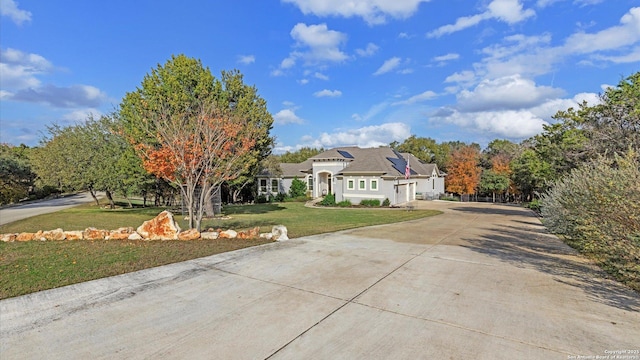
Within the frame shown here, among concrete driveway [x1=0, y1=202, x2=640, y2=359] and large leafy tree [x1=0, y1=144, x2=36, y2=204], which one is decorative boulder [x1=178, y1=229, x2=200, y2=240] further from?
large leafy tree [x1=0, y1=144, x2=36, y2=204]

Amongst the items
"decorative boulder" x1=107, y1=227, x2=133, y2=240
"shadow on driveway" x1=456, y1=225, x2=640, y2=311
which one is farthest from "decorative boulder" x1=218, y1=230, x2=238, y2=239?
"shadow on driveway" x1=456, y1=225, x2=640, y2=311

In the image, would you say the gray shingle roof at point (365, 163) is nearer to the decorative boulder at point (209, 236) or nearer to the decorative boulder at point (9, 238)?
the decorative boulder at point (209, 236)

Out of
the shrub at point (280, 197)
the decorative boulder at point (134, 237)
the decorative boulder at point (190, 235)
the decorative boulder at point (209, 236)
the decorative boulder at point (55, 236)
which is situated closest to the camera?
the decorative boulder at point (55, 236)

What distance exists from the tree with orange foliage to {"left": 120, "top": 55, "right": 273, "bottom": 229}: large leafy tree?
28.1 metres

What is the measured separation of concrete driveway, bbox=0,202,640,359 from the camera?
3523 mm

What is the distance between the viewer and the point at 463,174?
38.1 meters

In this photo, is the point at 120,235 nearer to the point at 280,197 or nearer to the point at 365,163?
the point at 365,163

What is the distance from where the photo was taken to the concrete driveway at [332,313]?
3.52m

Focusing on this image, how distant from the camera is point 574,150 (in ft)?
46.5

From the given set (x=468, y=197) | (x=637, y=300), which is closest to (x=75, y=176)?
(x=637, y=300)

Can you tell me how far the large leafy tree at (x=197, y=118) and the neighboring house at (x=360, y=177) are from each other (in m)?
11.5

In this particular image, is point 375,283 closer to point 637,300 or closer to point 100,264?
point 637,300

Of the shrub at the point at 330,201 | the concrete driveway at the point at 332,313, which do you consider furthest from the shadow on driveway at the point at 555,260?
the shrub at the point at 330,201

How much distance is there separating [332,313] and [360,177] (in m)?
24.5
